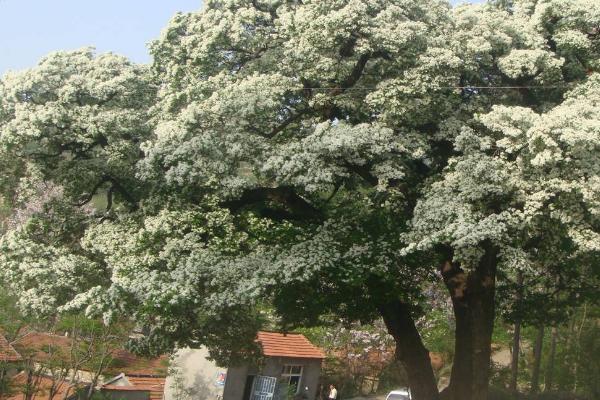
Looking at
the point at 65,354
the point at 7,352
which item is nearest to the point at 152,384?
the point at 65,354

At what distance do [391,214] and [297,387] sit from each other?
17313 millimetres

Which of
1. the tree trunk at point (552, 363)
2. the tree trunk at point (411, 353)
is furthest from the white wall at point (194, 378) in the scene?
the tree trunk at point (552, 363)

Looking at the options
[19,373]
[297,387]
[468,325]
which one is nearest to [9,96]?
[19,373]

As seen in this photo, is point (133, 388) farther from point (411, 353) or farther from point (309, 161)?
point (309, 161)

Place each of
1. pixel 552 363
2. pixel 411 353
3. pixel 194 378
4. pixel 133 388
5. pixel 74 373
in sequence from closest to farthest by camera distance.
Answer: pixel 411 353 < pixel 74 373 < pixel 133 388 < pixel 194 378 < pixel 552 363

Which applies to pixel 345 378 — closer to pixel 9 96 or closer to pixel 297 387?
pixel 297 387

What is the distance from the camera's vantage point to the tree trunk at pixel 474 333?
16.1 metres

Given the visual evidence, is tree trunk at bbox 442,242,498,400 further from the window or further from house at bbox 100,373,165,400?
the window

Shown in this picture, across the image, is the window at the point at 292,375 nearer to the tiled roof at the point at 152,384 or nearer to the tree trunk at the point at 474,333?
the tiled roof at the point at 152,384

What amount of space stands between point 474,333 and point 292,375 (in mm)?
16151

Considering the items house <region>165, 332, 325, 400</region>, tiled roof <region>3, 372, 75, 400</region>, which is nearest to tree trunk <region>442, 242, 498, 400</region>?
house <region>165, 332, 325, 400</region>

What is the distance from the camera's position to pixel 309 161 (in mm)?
14430

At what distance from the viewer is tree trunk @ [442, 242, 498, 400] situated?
16.1 m

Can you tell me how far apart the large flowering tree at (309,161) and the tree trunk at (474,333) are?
5cm
